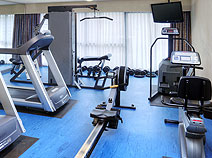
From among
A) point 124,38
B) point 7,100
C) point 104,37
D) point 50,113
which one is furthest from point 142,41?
point 7,100

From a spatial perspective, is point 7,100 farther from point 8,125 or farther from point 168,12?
point 168,12

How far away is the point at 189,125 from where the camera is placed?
201 centimetres

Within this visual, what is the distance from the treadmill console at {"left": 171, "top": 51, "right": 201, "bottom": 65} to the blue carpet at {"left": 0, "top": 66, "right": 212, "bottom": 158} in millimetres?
959

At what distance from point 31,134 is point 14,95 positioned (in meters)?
1.56

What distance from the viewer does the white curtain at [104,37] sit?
23.8 feet

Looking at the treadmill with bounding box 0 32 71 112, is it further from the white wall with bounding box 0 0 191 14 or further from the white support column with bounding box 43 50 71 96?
the white wall with bounding box 0 0 191 14

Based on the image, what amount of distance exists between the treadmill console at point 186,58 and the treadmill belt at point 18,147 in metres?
2.16

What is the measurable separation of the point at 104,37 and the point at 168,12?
319 centimetres

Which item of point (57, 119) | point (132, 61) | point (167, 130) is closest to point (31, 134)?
point (57, 119)

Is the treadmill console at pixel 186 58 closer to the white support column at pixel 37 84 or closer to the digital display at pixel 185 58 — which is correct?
the digital display at pixel 185 58

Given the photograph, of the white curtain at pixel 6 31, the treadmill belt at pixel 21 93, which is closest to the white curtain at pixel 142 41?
the white curtain at pixel 6 31

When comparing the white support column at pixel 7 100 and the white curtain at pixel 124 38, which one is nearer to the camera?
the white support column at pixel 7 100

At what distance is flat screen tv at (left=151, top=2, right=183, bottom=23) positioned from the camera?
4.48 metres

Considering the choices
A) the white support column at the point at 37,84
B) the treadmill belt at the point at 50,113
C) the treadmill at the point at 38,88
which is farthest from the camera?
the treadmill belt at the point at 50,113
